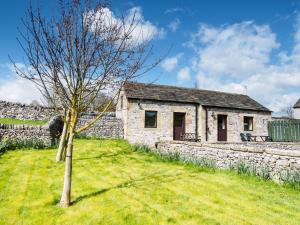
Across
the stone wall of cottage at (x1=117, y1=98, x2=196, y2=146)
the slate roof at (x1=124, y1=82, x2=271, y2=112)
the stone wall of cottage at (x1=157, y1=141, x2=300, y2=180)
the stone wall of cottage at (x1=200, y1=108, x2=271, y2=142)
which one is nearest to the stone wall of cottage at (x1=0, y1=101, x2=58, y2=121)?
the stone wall of cottage at (x1=117, y1=98, x2=196, y2=146)

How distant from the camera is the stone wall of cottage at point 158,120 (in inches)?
732

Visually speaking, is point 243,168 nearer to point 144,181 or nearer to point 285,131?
point 144,181

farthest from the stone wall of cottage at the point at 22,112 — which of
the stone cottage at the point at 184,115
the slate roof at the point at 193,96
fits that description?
the slate roof at the point at 193,96

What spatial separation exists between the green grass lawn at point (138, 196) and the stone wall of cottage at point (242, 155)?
27.6 inches

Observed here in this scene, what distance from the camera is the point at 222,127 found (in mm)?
22422

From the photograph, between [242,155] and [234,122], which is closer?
[242,155]

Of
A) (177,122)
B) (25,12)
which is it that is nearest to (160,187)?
(25,12)

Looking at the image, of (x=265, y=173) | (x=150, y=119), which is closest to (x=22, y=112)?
(x=150, y=119)

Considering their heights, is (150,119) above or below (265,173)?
above

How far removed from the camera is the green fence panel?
2169cm

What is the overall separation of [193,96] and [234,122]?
4.44 metres

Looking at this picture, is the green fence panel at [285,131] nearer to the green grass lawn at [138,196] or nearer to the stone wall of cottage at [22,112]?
the green grass lawn at [138,196]

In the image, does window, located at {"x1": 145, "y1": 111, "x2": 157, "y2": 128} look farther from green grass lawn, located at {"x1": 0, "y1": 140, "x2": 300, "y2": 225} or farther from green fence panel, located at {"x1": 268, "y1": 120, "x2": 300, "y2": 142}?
green fence panel, located at {"x1": 268, "y1": 120, "x2": 300, "y2": 142}

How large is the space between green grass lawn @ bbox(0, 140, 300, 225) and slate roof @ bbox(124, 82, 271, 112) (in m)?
10.1
